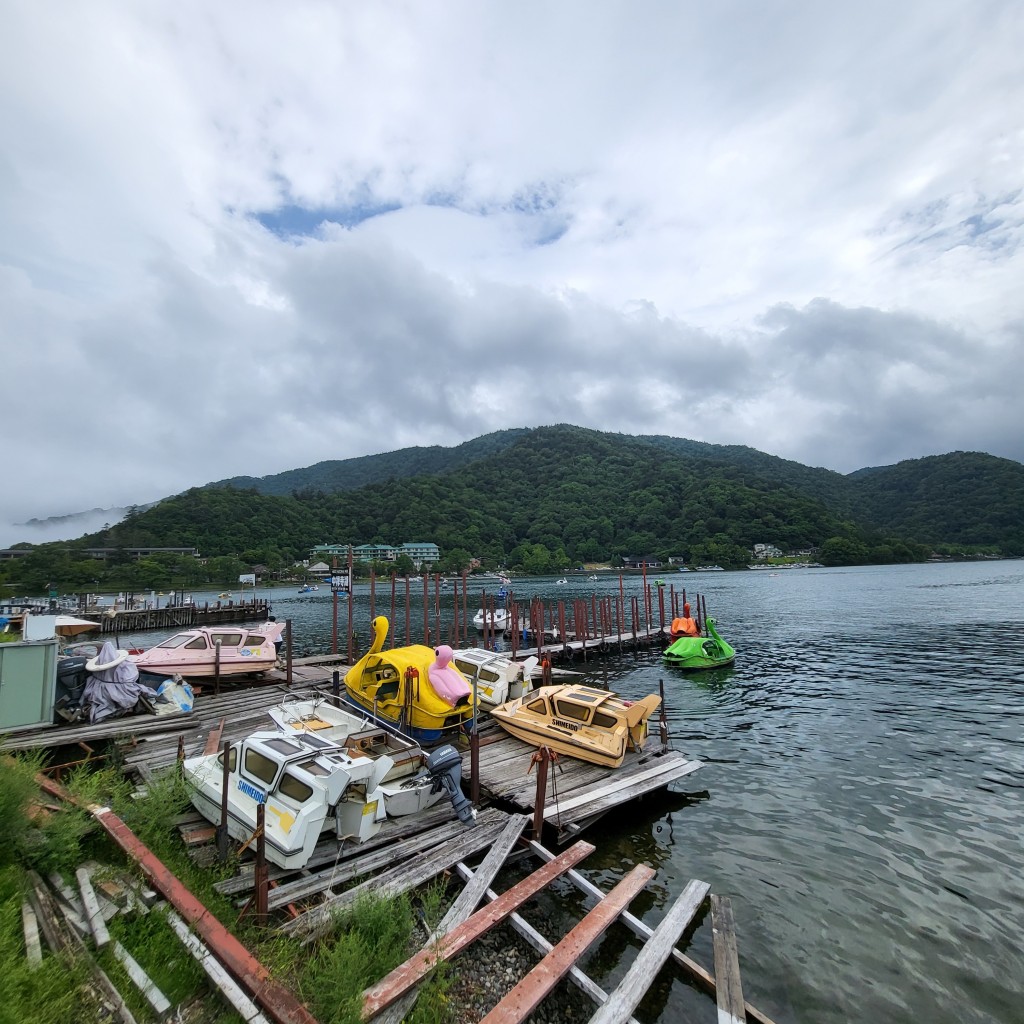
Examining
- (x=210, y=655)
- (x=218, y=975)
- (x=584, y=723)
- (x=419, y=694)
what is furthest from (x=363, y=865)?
(x=210, y=655)

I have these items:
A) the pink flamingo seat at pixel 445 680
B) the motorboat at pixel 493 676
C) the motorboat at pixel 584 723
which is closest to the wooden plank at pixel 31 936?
the pink flamingo seat at pixel 445 680

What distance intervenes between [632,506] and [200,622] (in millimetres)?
140018

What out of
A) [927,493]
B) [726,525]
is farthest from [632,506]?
[927,493]

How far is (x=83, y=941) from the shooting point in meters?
5.58

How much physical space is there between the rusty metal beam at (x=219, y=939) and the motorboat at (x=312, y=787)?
140cm

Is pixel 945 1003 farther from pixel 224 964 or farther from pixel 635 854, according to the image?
pixel 224 964

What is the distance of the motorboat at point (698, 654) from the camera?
29.8m

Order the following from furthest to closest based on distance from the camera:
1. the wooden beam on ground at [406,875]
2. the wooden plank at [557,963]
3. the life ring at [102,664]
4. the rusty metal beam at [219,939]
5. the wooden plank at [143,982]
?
the life ring at [102,664]
the wooden beam on ground at [406,875]
the wooden plank at [557,963]
the wooden plank at [143,982]
the rusty metal beam at [219,939]

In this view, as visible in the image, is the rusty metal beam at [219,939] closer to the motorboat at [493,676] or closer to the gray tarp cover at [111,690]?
the gray tarp cover at [111,690]

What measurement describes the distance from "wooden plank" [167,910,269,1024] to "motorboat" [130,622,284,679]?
1459 cm

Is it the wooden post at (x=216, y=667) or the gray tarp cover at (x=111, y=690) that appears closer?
the gray tarp cover at (x=111, y=690)

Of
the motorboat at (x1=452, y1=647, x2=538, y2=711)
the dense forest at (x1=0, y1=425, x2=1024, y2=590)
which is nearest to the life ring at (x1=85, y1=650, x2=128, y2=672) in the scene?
the motorboat at (x1=452, y1=647, x2=538, y2=711)

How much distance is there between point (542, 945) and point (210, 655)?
18090 mm

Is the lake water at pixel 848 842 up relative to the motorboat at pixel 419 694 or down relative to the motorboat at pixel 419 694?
down
